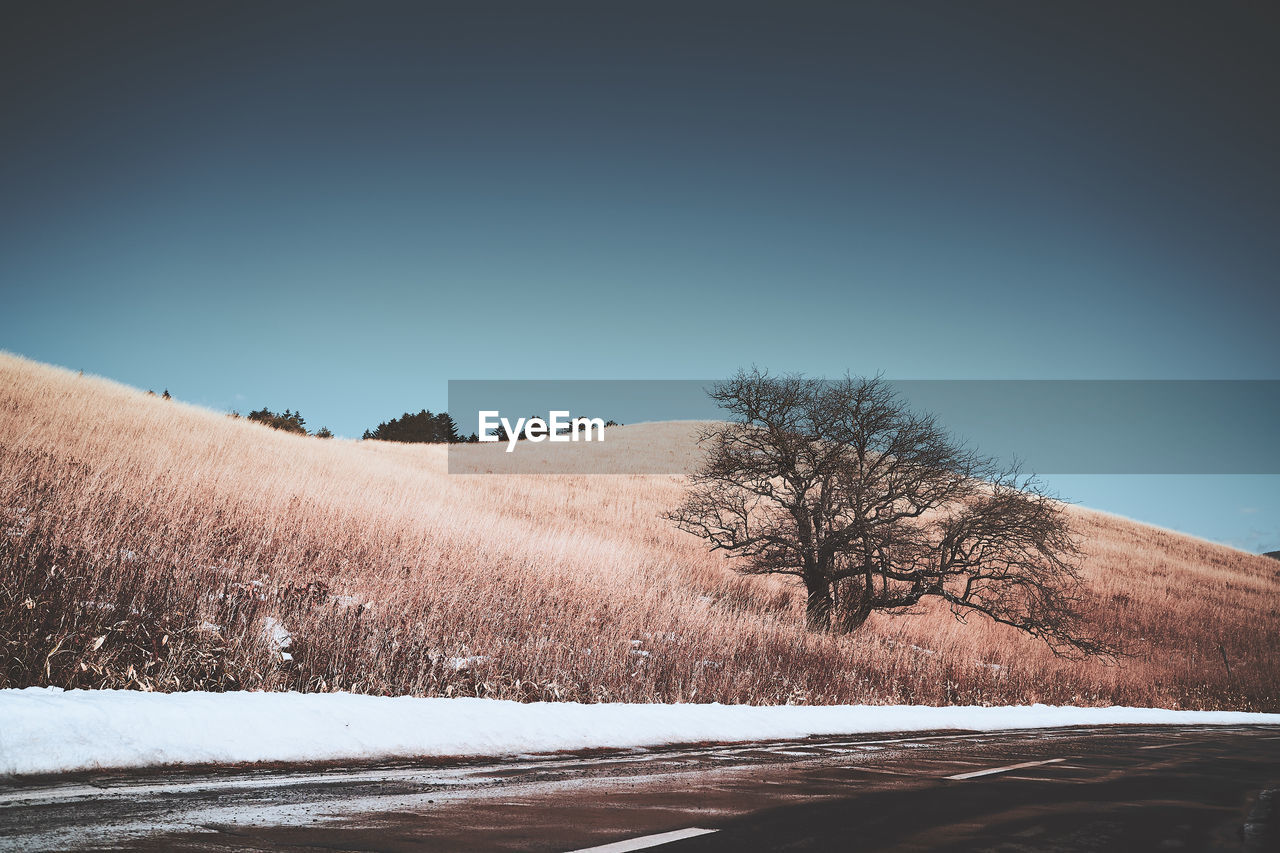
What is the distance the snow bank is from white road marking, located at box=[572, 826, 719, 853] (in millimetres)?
2711

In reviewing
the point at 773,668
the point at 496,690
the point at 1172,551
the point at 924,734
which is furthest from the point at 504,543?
the point at 1172,551

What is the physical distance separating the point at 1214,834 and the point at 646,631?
952cm

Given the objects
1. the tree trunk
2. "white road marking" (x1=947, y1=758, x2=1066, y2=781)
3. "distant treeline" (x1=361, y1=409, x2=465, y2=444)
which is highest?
"distant treeline" (x1=361, y1=409, x2=465, y2=444)

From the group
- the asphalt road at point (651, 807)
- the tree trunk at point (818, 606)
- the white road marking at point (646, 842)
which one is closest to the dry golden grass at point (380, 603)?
the tree trunk at point (818, 606)

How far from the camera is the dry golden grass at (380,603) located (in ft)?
23.0

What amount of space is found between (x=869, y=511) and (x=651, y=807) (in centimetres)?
1769

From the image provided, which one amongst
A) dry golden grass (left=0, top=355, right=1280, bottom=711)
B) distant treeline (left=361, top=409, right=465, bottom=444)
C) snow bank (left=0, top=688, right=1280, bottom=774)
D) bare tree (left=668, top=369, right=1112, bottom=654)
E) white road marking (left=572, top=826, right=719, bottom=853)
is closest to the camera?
white road marking (left=572, top=826, right=719, bottom=853)

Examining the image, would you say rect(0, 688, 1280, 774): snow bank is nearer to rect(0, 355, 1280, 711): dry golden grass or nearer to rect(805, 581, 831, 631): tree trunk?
rect(0, 355, 1280, 711): dry golden grass

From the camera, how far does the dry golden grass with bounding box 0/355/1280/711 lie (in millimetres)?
7008

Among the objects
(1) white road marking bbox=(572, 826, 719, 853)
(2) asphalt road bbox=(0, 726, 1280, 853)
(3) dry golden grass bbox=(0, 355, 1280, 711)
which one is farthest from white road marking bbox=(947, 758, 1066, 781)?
(3) dry golden grass bbox=(0, 355, 1280, 711)

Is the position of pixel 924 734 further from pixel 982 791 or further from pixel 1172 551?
pixel 1172 551

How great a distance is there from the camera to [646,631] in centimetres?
1294

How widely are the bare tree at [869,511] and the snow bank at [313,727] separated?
36.7ft

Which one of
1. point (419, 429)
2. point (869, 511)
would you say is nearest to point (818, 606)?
point (869, 511)
